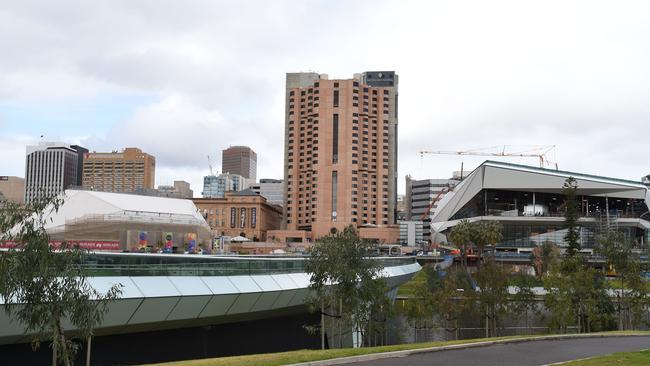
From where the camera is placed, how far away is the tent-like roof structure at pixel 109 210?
10738 cm

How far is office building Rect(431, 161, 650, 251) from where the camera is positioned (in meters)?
142

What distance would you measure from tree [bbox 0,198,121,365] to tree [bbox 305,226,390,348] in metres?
13.6

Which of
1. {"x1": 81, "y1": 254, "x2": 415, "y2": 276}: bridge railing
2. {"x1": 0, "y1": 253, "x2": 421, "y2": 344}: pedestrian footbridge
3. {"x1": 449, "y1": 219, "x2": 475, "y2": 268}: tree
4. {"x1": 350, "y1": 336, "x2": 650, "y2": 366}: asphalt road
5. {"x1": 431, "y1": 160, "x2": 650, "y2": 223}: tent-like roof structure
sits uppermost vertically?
{"x1": 431, "y1": 160, "x2": 650, "y2": 223}: tent-like roof structure

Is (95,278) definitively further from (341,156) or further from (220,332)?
(341,156)

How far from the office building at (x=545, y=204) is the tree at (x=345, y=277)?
120 metres

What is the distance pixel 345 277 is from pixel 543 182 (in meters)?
124

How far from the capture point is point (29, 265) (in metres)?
15.7

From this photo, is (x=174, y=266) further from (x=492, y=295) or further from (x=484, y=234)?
(x=484, y=234)

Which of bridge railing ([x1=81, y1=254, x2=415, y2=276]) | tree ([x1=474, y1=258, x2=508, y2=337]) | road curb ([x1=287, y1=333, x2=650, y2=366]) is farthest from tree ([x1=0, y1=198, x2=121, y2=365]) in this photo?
tree ([x1=474, y1=258, x2=508, y2=337])

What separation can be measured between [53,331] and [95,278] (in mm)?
5783

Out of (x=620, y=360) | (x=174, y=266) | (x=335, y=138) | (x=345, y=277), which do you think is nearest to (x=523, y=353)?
(x=620, y=360)

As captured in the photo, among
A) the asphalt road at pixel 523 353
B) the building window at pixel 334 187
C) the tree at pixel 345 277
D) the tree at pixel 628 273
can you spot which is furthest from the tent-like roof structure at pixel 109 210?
the asphalt road at pixel 523 353

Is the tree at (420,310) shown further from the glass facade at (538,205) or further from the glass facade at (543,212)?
the glass facade at (538,205)

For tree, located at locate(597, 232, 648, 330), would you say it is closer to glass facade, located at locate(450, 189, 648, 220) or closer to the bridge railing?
the bridge railing
